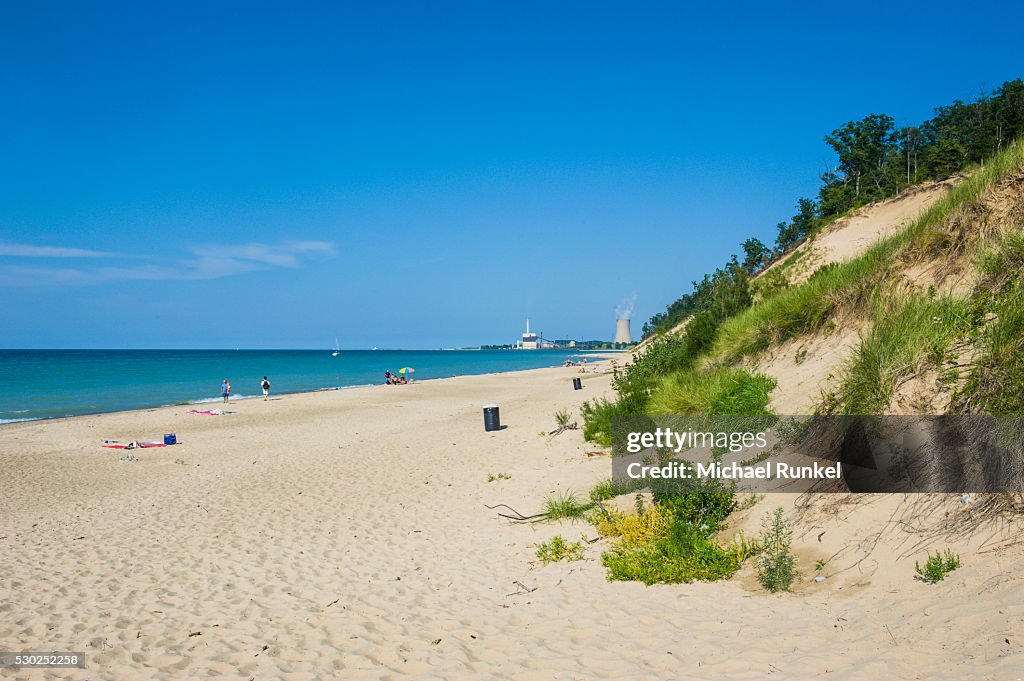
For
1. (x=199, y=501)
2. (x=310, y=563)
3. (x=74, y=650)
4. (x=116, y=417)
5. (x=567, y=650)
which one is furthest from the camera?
(x=116, y=417)

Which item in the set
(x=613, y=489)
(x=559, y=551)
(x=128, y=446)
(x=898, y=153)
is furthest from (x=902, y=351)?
(x=898, y=153)

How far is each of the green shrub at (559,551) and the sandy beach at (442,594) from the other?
0.60ft

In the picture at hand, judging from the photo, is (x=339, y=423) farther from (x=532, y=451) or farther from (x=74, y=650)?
(x=74, y=650)

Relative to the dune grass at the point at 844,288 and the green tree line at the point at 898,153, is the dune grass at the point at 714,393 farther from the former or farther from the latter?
the green tree line at the point at 898,153

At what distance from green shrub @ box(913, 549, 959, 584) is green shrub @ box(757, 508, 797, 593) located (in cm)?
105

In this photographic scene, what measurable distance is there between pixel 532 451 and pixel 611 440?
8.28 feet

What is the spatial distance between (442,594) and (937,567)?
471 cm

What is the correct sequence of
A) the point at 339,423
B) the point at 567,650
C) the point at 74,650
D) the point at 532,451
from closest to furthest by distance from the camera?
the point at 567,650, the point at 74,650, the point at 532,451, the point at 339,423

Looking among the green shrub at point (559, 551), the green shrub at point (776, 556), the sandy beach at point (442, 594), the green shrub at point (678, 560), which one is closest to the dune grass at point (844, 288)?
the sandy beach at point (442, 594)

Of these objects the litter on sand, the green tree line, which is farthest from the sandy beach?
the green tree line

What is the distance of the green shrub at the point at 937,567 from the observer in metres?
A: 4.47

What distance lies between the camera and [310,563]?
8070 millimetres

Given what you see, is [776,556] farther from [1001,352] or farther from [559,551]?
[1001,352]

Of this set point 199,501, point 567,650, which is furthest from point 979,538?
point 199,501
